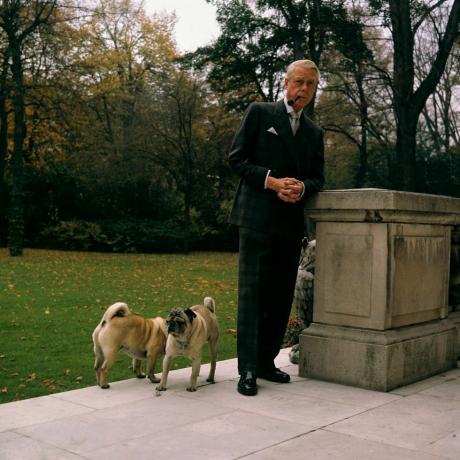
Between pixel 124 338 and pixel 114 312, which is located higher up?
pixel 114 312

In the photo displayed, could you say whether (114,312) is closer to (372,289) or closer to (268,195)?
(268,195)

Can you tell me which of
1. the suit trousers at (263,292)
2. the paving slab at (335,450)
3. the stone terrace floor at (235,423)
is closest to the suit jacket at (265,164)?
the suit trousers at (263,292)

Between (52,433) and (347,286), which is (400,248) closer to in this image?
(347,286)

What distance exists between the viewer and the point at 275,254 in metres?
5.16

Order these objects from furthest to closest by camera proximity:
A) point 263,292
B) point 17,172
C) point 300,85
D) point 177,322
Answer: point 17,172 → point 263,292 → point 300,85 → point 177,322

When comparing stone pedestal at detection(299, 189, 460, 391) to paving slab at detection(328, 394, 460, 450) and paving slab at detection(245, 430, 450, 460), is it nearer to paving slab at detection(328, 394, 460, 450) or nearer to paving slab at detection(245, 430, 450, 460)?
paving slab at detection(328, 394, 460, 450)

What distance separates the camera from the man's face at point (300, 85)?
194 inches

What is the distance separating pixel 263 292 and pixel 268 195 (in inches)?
30.8

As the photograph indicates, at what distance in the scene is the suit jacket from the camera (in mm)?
4980

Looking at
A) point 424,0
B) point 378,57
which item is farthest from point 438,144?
point 424,0

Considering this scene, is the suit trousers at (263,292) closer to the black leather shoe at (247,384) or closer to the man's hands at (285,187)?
the black leather shoe at (247,384)

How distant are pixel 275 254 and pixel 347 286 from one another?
25.1 inches

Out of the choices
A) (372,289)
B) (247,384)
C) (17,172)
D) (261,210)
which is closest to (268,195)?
(261,210)

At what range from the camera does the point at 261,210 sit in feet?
16.4
